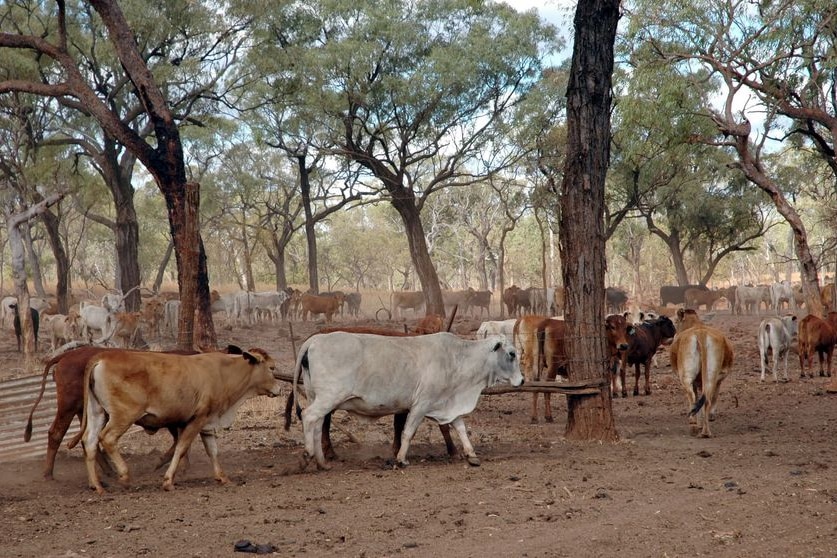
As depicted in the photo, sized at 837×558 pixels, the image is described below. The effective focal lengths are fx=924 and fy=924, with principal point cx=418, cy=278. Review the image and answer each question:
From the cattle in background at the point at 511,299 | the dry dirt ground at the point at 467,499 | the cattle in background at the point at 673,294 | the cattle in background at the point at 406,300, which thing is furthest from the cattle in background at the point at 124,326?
the cattle in background at the point at 673,294

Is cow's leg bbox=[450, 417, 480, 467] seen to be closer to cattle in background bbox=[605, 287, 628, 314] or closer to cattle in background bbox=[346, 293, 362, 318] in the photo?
cattle in background bbox=[605, 287, 628, 314]

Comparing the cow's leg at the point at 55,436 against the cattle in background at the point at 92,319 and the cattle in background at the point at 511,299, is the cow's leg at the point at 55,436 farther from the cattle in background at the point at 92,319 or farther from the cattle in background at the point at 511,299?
the cattle in background at the point at 511,299

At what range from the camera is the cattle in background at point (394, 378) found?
9.86 metres

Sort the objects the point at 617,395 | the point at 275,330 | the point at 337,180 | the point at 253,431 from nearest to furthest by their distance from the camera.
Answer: the point at 253,431
the point at 617,395
the point at 275,330
the point at 337,180

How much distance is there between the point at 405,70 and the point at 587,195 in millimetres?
20285

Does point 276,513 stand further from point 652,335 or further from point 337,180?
point 337,180

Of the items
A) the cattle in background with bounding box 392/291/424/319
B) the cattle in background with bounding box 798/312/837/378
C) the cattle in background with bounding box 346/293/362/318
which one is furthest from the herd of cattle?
the cattle in background with bounding box 346/293/362/318

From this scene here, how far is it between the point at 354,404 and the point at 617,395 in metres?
8.19

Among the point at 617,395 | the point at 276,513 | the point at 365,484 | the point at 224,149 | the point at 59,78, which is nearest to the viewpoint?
the point at 276,513

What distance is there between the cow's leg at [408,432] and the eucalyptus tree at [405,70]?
65.0 ft

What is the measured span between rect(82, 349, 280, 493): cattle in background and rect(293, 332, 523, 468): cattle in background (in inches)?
34.6

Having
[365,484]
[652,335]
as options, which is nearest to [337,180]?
[652,335]

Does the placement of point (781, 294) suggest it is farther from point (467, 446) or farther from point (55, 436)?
point (55, 436)

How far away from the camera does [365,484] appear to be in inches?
360
